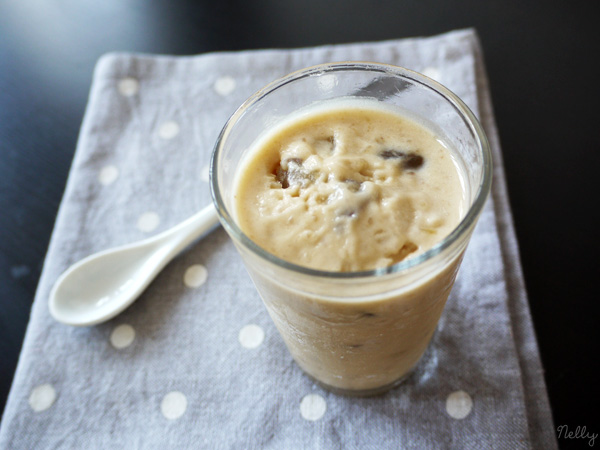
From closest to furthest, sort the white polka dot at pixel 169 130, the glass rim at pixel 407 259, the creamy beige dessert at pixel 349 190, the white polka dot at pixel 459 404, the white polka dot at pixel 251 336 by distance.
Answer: the glass rim at pixel 407 259
the creamy beige dessert at pixel 349 190
the white polka dot at pixel 459 404
the white polka dot at pixel 251 336
the white polka dot at pixel 169 130

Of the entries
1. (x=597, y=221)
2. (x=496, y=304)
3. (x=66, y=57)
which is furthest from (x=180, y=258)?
(x=597, y=221)

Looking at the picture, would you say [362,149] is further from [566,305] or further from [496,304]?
[566,305]

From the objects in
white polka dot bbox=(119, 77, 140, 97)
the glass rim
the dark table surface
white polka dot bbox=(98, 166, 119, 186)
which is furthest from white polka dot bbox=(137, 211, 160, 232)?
the glass rim

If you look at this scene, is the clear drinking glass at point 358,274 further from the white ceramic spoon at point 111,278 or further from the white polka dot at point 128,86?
the white polka dot at point 128,86

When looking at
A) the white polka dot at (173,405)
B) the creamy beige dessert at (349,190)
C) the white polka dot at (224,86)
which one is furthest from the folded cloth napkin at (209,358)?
the creamy beige dessert at (349,190)

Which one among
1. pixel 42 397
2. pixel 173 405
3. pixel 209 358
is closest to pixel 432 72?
pixel 209 358

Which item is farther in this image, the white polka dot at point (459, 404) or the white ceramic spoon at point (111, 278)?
the white ceramic spoon at point (111, 278)

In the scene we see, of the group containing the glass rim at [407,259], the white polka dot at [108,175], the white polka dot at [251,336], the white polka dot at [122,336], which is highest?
the glass rim at [407,259]

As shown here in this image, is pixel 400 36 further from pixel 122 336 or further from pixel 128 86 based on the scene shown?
pixel 122 336
